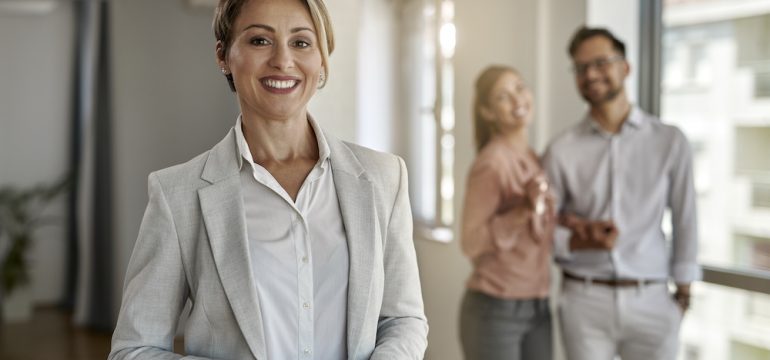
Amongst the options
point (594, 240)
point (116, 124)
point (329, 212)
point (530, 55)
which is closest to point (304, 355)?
point (329, 212)

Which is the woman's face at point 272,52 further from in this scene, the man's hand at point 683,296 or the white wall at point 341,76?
the man's hand at point 683,296

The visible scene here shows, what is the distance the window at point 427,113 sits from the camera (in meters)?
0.66

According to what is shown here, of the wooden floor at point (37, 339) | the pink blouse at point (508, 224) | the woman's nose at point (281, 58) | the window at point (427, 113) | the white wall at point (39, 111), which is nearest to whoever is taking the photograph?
the woman's nose at point (281, 58)

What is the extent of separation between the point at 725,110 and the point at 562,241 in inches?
20.2

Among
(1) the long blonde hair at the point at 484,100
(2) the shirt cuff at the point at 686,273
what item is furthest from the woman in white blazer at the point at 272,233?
(2) the shirt cuff at the point at 686,273

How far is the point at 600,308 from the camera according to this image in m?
1.29

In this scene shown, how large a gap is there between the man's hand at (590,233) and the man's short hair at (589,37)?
321 mm

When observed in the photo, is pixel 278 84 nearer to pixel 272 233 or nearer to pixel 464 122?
pixel 272 233

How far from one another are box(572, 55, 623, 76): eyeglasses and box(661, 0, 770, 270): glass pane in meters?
0.33

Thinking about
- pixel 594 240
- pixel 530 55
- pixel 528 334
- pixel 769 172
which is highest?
pixel 530 55

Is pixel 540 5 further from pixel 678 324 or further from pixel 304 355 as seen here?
pixel 304 355

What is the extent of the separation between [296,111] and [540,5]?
3.63ft

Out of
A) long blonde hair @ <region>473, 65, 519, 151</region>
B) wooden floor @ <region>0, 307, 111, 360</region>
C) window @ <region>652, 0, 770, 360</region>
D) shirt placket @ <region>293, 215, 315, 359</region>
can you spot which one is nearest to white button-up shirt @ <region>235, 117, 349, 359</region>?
shirt placket @ <region>293, 215, 315, 359</region>

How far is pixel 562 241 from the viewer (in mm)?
1316
